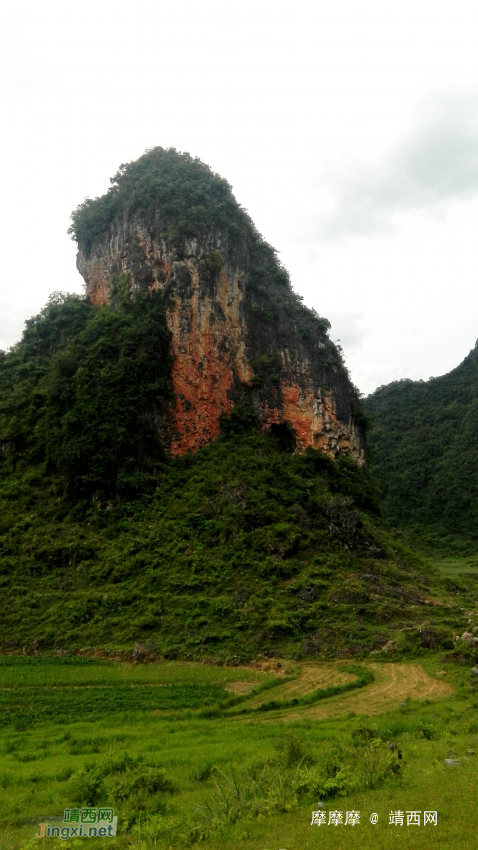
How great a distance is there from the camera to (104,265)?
31281 millimetres

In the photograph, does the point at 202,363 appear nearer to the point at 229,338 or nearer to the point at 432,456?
the point at 229,338

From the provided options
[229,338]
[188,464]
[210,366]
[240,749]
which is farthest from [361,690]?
[229,338]

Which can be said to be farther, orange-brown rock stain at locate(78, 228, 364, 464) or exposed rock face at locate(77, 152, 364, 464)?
exposed rock face at locate(77, 152, 364, 464)

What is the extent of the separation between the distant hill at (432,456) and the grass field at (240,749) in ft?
101

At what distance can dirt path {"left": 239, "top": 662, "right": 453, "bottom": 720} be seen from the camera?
1152cm

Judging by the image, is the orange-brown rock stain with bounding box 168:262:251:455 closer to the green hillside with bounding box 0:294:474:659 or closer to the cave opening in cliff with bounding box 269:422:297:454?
the green hillside with bounding box 0:294:474:659

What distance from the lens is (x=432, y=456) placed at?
5478 centimetres

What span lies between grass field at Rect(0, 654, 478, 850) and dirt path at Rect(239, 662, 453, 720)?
0.16 feet

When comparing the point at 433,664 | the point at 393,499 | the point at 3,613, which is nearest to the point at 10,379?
the point at 3,613

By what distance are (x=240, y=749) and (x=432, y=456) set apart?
50.0m

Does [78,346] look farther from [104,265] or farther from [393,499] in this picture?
[393,499]

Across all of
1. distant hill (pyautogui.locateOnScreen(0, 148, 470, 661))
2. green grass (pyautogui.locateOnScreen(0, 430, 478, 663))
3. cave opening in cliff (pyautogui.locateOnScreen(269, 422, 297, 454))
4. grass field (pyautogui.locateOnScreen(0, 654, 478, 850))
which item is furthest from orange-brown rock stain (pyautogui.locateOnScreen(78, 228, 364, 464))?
grass field (pyautogui.locateOnScreen(0, 654, 478, 850))

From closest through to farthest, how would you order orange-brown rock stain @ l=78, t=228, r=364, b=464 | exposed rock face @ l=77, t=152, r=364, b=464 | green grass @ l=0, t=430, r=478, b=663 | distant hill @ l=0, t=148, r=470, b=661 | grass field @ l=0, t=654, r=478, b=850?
1. grass field @ l=0, t=654, r=478, b=850
2. green grass @ l=0, t=430, r=478, b=663
3. distant hill @ l=0, t=148, r=470, b=661
4. orange-brown rock stain @ l=78, t=228, r=364, b=464
5. exposed rock face @ l=77, t=152, r=364, b=464

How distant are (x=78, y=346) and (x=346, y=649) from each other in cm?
1824
